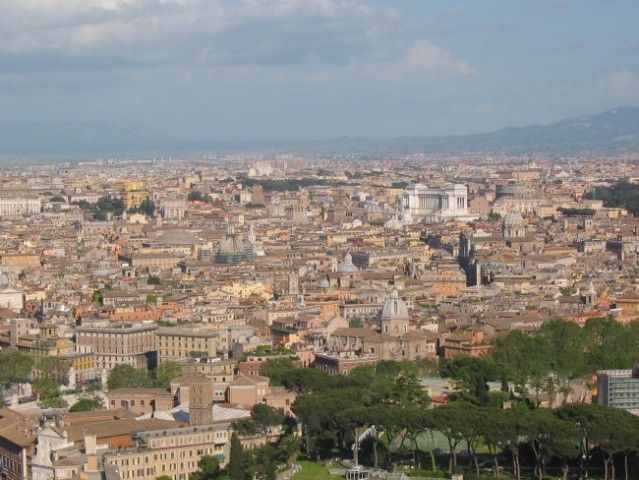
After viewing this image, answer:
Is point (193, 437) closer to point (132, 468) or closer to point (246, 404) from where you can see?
point (132, 468)

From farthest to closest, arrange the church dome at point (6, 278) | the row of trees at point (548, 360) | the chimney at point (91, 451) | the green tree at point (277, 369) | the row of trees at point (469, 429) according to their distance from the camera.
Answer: the church dome at point (6, 278) → the green tree at point (277, 369) → the row of trees at point (548, 360) → the row of trees at point (469, 429) → the chimney at point (91, 451)

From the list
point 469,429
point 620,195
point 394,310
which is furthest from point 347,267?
point 620,195

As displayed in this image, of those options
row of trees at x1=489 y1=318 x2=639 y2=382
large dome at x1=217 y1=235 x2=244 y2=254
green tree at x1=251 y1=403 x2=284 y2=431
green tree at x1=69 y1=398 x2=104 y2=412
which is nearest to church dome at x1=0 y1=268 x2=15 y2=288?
large dome at x1=217 y1=235 x2=244 y2=254

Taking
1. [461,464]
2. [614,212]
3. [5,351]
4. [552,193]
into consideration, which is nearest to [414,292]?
[5,351]

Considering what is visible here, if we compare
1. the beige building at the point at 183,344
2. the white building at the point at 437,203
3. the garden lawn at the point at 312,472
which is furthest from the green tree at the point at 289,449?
the white building at the point at 437,203

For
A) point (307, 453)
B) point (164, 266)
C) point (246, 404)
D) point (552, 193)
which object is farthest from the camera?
point (552, 193)

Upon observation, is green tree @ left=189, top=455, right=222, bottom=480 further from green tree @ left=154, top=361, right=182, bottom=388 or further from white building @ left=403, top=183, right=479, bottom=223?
white building @ left=403, top=183, right=479, bottom=223

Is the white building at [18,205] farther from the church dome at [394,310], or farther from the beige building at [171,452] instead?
the beige building at [171,452]
